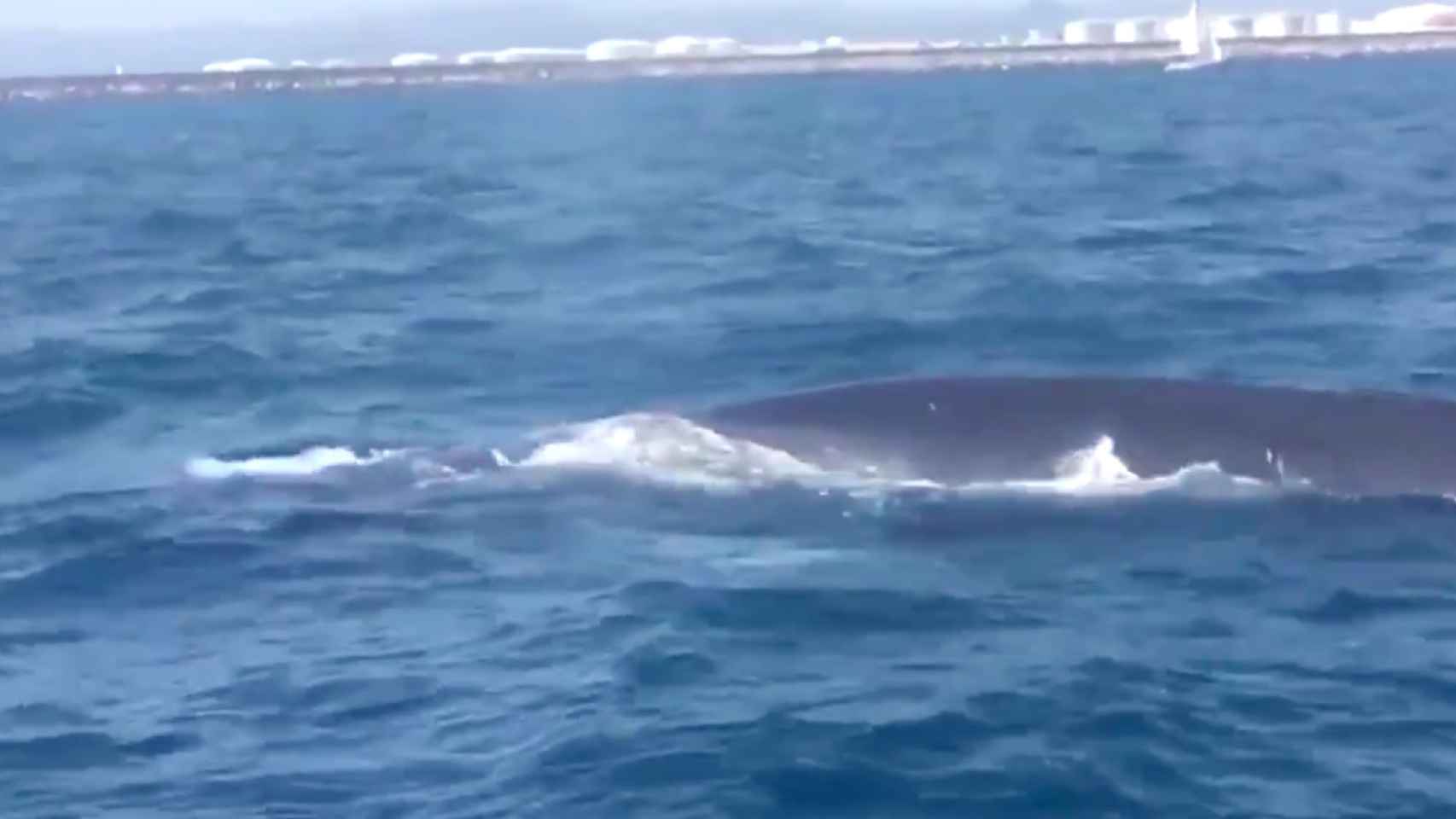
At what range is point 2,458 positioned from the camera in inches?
883

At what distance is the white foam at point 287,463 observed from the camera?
2053 cm

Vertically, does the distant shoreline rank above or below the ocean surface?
above

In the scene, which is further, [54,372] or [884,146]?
[884,146]

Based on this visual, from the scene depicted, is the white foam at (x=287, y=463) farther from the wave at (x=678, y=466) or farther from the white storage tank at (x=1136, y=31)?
the white storage tank at (x=1136, y=31)

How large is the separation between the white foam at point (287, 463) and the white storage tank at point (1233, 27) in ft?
546

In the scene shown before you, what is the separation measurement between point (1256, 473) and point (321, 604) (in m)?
6.85

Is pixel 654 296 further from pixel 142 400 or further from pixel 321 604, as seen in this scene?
pixel 321 604

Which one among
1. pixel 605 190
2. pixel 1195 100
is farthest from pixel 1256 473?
pixel 1195 100

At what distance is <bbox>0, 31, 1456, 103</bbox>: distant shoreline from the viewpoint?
177013 millimetres

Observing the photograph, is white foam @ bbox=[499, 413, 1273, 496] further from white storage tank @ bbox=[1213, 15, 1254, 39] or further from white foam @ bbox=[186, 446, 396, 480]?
white storage tank @ bbox=[1213, 15, 1254, 39]

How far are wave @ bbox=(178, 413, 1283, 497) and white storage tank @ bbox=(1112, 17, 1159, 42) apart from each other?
577 ft

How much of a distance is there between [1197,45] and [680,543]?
157922 millimetres

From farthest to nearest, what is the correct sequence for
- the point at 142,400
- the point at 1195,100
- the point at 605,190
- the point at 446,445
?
the point at 1195,100 → the point at 605,190 → the point at 142,400 → the point at 446,445

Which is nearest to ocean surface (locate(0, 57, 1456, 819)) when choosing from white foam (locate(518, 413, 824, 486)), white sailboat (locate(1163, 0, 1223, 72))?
white foam (locate(518, 413, 824, 486))
